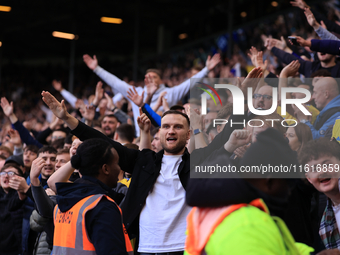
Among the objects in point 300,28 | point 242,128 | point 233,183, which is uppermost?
point 300,28

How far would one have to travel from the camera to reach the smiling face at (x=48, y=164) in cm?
475

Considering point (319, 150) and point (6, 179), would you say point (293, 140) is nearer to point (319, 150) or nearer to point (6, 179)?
point (319, 150)

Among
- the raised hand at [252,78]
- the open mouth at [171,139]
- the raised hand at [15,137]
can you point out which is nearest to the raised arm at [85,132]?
the open mouth at [171,139]

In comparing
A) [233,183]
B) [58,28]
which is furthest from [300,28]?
[58,28]

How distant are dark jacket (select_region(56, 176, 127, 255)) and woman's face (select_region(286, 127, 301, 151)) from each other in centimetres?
153

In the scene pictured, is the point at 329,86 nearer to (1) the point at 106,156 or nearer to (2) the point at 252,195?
(1) the point at 106,156

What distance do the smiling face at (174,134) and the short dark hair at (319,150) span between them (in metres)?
1.13

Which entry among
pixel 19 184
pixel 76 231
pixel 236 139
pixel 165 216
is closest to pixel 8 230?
pixel 19 184

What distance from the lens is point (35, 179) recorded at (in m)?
3.27

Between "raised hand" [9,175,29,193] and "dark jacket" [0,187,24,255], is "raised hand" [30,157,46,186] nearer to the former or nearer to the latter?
"raised hand" [9,175,29,193]

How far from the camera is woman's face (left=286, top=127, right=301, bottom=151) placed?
331 centimetres

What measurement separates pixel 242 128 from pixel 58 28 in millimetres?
18137

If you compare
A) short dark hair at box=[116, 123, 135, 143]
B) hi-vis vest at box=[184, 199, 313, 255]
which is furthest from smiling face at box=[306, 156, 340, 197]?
short dark hair at box=[116, 123, 135, 143]

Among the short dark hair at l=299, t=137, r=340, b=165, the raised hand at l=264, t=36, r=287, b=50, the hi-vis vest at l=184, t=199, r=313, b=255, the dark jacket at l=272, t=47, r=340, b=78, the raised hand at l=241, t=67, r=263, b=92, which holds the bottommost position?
the hi-vis vest at l=184, t=199, r=313, b=255
